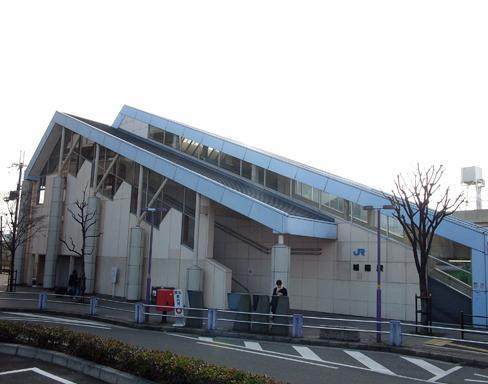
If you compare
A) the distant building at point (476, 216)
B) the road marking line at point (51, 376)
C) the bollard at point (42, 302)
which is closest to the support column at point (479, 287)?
the road marking line at point (51, 376)

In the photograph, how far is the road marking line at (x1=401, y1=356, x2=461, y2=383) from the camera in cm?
1066

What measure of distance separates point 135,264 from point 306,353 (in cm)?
1710

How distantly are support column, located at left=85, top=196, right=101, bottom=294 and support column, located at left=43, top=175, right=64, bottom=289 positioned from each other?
12.7ft

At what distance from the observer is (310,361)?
11.9 metres

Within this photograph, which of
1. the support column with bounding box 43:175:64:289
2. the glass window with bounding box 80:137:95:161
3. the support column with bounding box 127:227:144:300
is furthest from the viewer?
the glass window with bounding box 80:137:95:161

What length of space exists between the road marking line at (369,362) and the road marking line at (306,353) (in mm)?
1049

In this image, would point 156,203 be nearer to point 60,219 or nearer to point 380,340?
point 60,219

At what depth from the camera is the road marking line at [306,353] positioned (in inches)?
490

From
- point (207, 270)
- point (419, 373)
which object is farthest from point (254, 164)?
point (419, 373)

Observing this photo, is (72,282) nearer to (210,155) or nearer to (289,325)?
(210,155)

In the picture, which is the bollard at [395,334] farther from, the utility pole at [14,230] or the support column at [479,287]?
the utility pole at [14,230]

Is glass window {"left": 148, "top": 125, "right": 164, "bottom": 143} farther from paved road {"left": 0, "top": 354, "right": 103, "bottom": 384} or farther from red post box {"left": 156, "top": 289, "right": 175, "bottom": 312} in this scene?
paved road {"left": 0, "top": 354, "right": 103, "bottom": 384}

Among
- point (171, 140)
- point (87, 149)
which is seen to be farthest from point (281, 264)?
point (87, 149)

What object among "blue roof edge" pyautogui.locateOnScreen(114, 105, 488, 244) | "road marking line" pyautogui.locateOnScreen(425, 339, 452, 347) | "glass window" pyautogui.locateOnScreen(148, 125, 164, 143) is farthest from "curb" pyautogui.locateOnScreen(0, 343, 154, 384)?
"glass window" pyautogui.locateOnScreen(148, 125, 164, 143)
